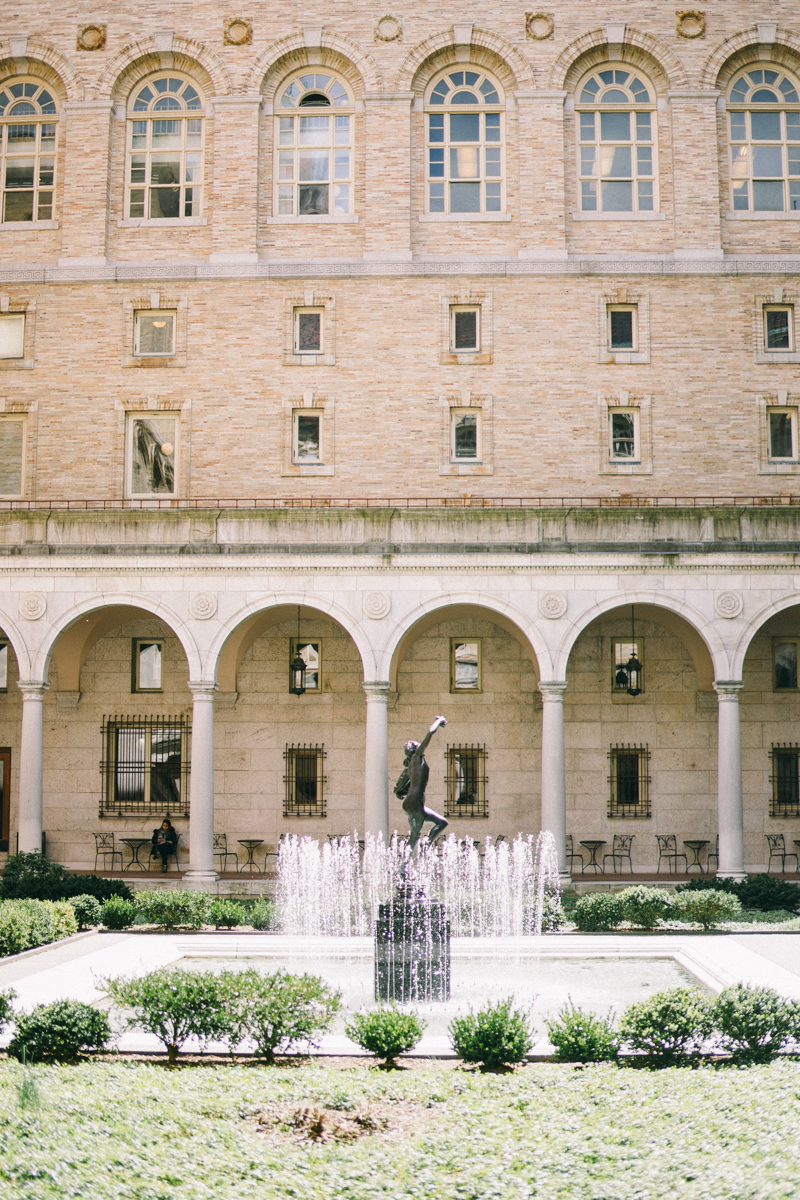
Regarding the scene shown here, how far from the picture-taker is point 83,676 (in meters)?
31.5

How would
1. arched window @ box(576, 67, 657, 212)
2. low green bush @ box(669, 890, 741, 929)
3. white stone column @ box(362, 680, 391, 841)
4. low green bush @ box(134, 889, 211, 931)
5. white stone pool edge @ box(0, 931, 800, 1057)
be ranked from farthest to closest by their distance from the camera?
1. arched window @ box(576, 67, 657, 212)
2. white stone column @ box(362, 680, 391, 841)
3. low green bush @ box(134, 889, 211, 931)
4. low green bush @ box(669, 890, 741, 929)
5. white stone pool edge @ box(0, 931, 800, 1057)

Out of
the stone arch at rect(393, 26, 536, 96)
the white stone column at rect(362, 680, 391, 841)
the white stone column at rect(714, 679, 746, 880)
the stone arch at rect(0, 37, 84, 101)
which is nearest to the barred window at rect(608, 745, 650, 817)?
the white stone column at rect(714, 679, 746, 880)

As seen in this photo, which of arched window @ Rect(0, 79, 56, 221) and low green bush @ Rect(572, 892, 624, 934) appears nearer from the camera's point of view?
low green bush @ Rect(572, 892, 624, 934)

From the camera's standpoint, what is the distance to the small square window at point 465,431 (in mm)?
32250

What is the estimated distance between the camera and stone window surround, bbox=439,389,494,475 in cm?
3197

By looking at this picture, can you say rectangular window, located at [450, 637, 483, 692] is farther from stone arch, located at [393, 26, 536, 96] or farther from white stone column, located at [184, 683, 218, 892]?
stone arch, located at [393, 26, 536, 96]

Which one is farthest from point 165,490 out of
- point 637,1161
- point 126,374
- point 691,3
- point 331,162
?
point 637,1161

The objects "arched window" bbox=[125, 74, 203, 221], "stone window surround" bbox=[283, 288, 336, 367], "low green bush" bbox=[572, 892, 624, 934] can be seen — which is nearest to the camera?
"low green bush" bbox=[572, 892, 624, 934]

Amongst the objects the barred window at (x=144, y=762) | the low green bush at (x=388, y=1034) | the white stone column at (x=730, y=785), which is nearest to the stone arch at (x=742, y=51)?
the white stone column at (x=730, y=785)

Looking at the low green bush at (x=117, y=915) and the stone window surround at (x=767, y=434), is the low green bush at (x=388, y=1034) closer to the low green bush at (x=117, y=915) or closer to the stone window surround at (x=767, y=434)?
the low green bush at (x=117, y=915)

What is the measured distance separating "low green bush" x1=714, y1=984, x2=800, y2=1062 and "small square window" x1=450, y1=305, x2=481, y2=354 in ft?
74.3

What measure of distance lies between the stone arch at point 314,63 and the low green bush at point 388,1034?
26.8 metres

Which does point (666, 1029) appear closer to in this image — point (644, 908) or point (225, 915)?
point (644, 908)

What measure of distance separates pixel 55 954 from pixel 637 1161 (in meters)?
12.4
